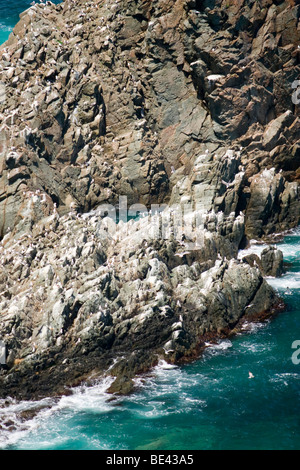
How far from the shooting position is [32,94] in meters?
62.3

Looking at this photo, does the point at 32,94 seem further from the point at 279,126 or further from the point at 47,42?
the point at 279,126

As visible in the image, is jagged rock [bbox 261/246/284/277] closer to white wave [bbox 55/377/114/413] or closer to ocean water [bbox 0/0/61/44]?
white wave [bbox 55/377/114/413]

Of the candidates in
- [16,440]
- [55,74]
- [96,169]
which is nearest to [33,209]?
[96,169]

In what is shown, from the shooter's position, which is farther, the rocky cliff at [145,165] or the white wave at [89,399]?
the rocky cliff at [145,165]

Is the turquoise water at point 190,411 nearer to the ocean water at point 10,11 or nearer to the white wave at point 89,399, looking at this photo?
the white wave at point 89,399

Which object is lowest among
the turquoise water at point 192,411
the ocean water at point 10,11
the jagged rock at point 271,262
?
the turquoise water at point 192,411

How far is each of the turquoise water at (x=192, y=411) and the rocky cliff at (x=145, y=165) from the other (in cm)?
307

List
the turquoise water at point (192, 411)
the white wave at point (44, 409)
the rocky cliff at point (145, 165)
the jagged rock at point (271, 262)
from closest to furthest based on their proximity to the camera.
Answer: the turquoise water at point (192, 411) → the white wave at point (44, 409) → the rocky cliff at point (145, 165) → the jagged rock at point (271, 262)

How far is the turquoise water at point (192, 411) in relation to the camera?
1364 inches

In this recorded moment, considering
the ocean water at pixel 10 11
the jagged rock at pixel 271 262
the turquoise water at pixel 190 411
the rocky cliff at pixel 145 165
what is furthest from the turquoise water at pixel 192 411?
the ocean water at pixel 10 11

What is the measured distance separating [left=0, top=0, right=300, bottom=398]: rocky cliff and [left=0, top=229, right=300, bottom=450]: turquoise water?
3.07 m

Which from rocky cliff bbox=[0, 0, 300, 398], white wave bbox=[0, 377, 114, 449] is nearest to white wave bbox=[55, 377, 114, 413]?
white wave bbox=[0, 377, 114, 449]

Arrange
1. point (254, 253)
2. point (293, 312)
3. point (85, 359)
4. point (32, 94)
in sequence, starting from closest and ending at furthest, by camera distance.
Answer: point (85, 359) < point (293, 312) < point (254, 253) < point (32, 94)
